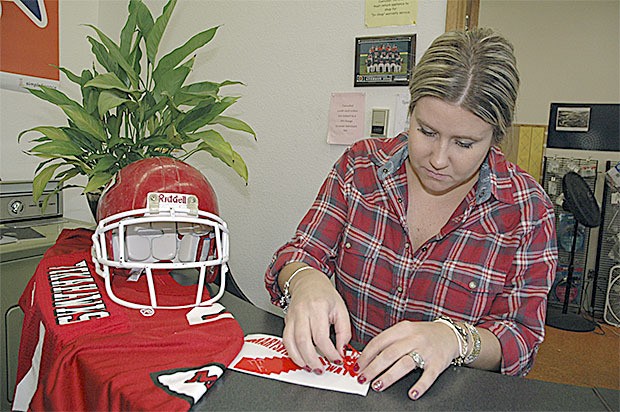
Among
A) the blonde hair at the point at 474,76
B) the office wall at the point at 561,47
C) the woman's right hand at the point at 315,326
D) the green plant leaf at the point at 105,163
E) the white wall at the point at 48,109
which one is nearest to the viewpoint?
the woman's right hand at the point at 315,326

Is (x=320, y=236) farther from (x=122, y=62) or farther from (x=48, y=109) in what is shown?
(x=48, y=109)

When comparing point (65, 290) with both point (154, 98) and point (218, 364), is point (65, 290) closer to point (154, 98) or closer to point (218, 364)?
point (218, 364)

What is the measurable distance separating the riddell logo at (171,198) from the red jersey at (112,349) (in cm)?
19

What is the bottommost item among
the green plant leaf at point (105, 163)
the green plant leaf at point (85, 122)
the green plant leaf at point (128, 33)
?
the green plant leaf at point (105, 163)

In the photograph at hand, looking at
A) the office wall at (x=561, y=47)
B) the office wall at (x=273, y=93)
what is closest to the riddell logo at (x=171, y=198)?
the office wall at (x=273, y=93)

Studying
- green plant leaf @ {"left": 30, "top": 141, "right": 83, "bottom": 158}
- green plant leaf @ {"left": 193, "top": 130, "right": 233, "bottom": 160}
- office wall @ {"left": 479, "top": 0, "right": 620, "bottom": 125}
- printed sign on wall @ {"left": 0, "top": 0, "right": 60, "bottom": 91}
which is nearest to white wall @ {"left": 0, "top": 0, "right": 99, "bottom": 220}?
printed sign on wall @ {"left": 0, "top": 0, "right": 60, "bottom": 91}

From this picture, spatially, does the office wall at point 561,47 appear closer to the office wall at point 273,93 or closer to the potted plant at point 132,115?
the office wall at point 273,93

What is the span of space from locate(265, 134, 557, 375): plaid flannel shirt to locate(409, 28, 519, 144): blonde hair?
183mm

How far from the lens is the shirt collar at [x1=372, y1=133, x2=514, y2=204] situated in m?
1.13

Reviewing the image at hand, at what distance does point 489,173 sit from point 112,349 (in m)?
0.82

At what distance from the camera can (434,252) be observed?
115cm

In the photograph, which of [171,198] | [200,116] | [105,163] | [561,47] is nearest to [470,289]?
[171,198]

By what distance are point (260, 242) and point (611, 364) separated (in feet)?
8.63

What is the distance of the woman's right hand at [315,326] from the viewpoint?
2.62ft
